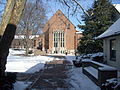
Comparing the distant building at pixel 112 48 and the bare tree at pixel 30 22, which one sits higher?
the bare tree at pixel 30 22

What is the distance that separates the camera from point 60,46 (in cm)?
4734

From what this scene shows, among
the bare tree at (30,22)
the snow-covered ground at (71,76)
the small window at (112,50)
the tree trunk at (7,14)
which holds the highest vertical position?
the bare tree at (30,22)

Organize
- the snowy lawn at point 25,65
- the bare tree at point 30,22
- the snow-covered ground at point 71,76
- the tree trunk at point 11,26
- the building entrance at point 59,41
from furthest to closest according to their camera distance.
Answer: the building entrance at point 59,41 < the bare tree at point 30,22 < the snowy lawn at point 25,65 < the snow-covered ground at point 71,76 < the tree trunk at point 11,26

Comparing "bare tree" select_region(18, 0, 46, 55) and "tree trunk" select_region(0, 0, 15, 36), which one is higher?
"bare tree" select_region(18, 0, 46, 55)

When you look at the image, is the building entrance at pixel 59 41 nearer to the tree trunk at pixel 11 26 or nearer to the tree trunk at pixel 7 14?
the tree trunk at pixel 7 14

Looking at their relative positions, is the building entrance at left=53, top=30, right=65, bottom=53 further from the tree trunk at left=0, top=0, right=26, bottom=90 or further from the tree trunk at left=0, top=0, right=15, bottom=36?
the tree trunk at left=0, top=0, right=26, bottom=90

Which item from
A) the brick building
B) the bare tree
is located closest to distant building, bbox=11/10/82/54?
the brick building

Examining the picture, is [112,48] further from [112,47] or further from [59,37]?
[59,37]

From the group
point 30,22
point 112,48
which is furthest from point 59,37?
point 112,48

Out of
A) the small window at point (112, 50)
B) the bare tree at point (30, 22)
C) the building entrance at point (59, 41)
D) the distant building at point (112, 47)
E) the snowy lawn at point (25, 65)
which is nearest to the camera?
the distant building at point (112, 47)

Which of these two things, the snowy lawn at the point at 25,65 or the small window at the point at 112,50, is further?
the snowy lawn at the point at 25,65

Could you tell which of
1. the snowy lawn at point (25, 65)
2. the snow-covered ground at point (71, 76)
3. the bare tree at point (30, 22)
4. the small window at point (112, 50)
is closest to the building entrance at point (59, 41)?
the bare tree at point (30, 22)

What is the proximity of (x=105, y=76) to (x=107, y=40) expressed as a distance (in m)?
8.80

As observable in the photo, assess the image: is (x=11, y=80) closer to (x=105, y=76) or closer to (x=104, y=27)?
(x=105, y=76)
